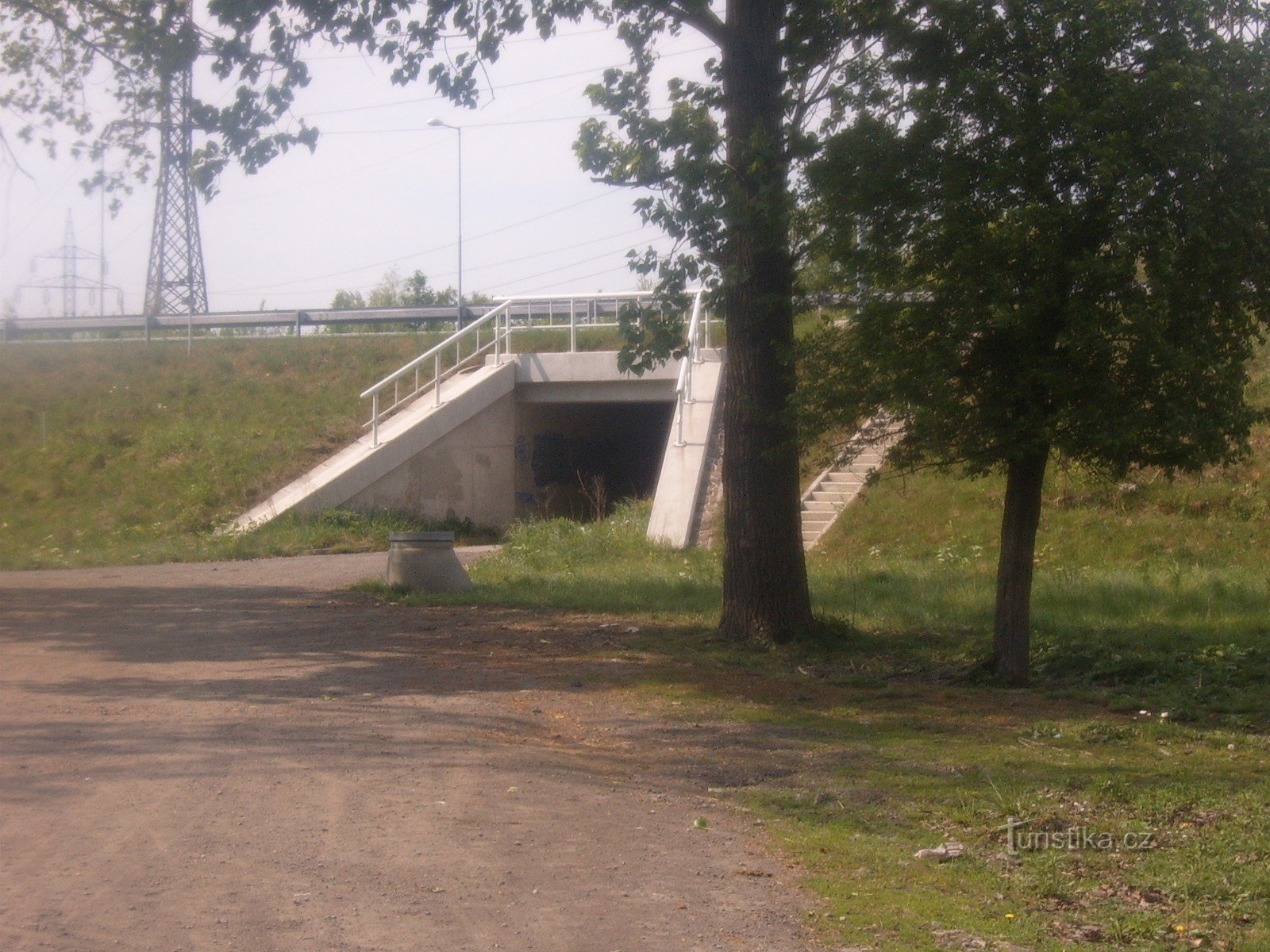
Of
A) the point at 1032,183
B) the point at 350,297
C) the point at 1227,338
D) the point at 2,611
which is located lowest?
the point at 2,611

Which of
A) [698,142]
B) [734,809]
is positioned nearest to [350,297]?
[698,142]

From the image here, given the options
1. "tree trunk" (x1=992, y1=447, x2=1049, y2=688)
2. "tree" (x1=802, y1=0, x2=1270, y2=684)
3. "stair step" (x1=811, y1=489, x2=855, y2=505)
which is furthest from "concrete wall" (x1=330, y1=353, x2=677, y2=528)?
"tree" (x1=802, y1=0, x2=1270, y2=684)

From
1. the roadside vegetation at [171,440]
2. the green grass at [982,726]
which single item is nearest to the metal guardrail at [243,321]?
the roadside vegetation at [171,440]

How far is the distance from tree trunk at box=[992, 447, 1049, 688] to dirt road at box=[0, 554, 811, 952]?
3.02m

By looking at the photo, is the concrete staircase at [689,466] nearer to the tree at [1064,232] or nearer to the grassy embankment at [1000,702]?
the grassy embankment at [1000,702]

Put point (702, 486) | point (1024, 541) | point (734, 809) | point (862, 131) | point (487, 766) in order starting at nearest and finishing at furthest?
point (734, 809)
point (487, 766)
point (862, 131)
point (1024, 541)
point (702, 486)

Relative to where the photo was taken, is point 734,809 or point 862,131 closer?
point 734,809

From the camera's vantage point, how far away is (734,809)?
19.9 ft

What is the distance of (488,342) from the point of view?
92.6 ft

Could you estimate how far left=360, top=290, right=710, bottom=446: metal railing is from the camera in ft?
78.6

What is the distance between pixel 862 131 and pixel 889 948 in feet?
21.2

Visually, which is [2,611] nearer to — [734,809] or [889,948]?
[734,809]

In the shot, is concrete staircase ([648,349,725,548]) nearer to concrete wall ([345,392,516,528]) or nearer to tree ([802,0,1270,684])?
concrete wall ([345,392,516,528])

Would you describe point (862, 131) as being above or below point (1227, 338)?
above
